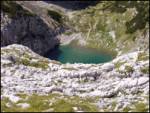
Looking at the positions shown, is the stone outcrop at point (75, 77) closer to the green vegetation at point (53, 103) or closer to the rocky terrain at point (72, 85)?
the rocky terrain at point (72, 85)

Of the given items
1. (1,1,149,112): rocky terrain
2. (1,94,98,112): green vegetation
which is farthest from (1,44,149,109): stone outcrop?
(1,94,98,112): green vegetation

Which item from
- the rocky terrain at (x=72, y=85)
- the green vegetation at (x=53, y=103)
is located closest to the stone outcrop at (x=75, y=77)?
the rocky terrain at (x=72, y=85)

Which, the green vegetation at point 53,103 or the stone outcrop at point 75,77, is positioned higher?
the stone outcrop at point 75,77

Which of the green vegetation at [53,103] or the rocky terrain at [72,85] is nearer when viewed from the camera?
the green vegetation at [53,103]

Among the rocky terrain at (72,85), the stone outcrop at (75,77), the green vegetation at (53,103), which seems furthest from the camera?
the stone outcrop at (75,77)

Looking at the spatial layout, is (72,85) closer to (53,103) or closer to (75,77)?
(75,77)

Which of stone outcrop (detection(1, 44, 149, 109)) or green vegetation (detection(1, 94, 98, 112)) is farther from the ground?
stone outcrop (detection(1, 44, 149, 109))

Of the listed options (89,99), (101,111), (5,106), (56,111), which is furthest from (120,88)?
(5,106)

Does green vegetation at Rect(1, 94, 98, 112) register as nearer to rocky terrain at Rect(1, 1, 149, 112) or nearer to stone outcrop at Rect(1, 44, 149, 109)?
rocky terrain at Rect(1, 1, 149, 112)

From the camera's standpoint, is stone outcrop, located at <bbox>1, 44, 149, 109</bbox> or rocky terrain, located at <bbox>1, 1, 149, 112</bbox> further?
stone outcrop, located at <bbox>1, 44, 149, 109</bbox>
